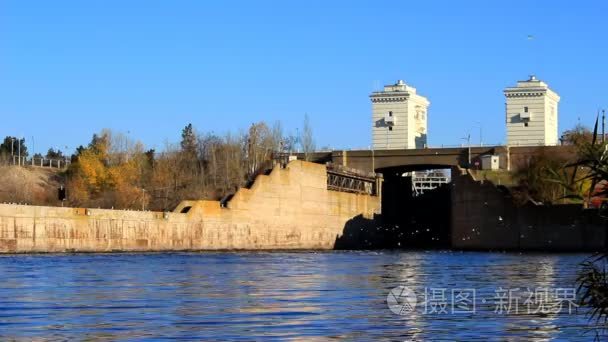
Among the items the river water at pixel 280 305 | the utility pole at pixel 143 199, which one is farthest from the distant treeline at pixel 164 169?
the river water at pixel 280 305

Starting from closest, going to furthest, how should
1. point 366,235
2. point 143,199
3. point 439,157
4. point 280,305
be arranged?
1. point 280,305
2. point 439,157
3. point 143,199
4. point 366,235

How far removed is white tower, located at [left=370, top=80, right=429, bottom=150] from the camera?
162 meters

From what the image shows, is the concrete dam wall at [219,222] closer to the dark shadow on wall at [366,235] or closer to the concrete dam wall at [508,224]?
the dark shadow on wall at [366,235]

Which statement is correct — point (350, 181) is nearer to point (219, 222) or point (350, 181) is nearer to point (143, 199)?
point (143, 199)

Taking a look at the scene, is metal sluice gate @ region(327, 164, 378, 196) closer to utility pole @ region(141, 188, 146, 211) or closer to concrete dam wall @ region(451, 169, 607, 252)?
concrete dam wall @ region(451, 169, 607, 252)

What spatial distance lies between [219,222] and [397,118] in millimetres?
68259

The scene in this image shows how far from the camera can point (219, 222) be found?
98.9 meters

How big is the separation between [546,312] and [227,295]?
11766mm

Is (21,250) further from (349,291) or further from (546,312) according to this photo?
(546,312)

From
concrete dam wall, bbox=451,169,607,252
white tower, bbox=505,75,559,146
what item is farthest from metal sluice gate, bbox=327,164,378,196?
white tower, bbox=505,75,559,146

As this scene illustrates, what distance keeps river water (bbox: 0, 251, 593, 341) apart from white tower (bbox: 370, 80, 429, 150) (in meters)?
107

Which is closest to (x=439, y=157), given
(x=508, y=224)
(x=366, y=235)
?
(x=366, y=235)

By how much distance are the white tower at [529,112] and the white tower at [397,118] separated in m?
13.5

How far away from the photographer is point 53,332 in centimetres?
2498
